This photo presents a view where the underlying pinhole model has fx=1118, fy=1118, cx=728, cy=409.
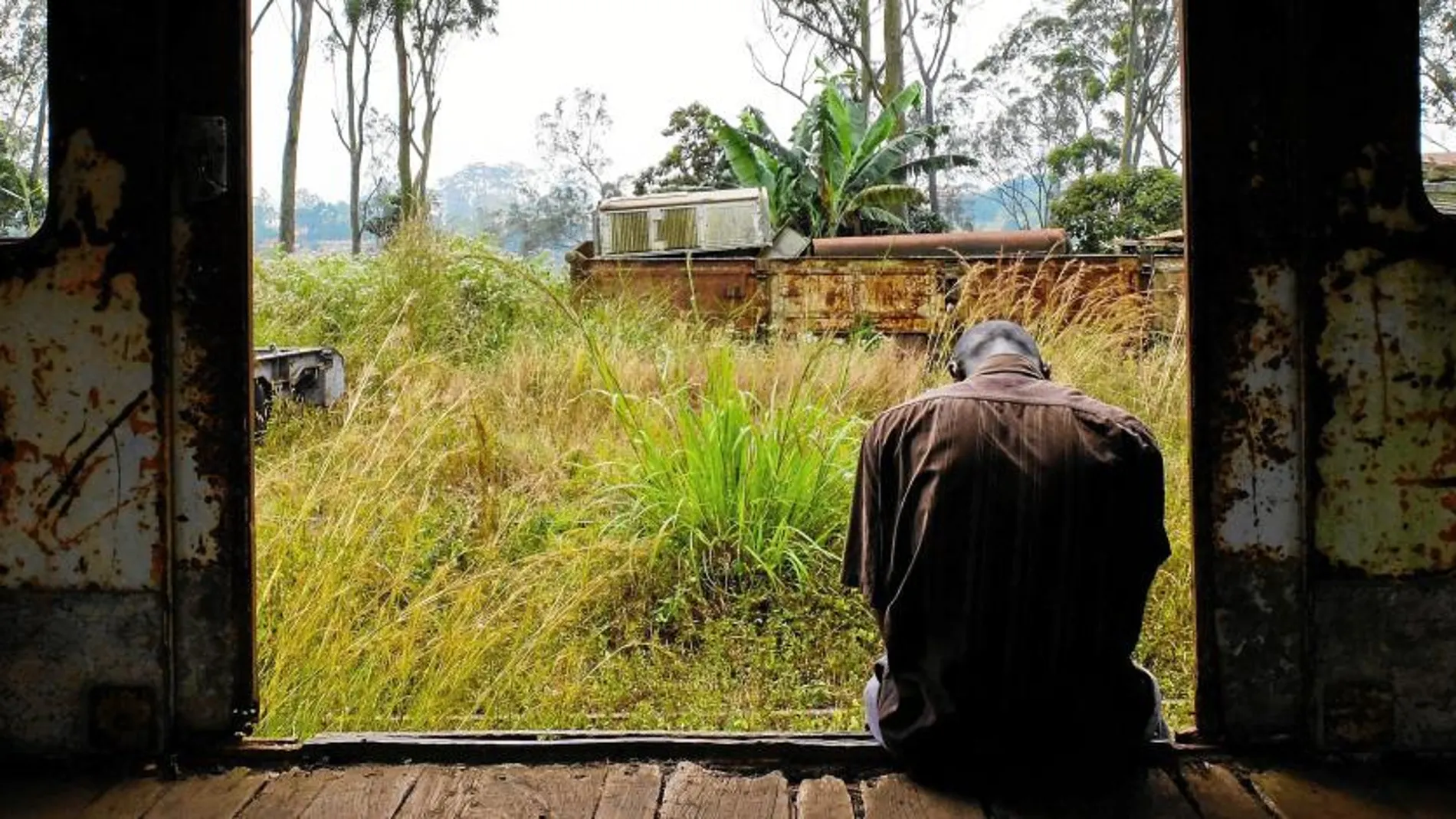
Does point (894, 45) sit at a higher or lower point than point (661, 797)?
higher

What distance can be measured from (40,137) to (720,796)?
1741 mm

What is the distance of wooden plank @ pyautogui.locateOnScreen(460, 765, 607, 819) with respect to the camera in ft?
6.40

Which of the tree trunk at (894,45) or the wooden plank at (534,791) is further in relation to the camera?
the tree trunk at (894,45)

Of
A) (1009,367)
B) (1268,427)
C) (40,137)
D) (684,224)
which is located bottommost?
Result: (1268,427)

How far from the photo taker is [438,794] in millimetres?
2020

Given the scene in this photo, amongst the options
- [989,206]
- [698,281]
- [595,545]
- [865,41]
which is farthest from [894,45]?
[595,545]

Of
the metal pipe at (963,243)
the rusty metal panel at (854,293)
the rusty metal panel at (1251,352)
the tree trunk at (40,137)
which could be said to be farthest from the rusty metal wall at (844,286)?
the tree trunk at (40,137)

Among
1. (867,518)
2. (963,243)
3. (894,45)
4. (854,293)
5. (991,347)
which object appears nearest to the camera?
(867,518)

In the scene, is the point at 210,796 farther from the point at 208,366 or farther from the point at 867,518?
the point at 867,518

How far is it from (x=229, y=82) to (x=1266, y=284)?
1.97m

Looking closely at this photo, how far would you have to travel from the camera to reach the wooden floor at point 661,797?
6.25ft

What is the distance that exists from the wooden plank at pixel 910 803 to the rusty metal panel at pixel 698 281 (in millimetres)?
9030

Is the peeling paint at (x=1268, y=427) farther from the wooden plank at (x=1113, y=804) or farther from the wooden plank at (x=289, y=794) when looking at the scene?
the wooden plank at (x=289, y=794)

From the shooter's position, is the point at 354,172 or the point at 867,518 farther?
the point at 354,172
